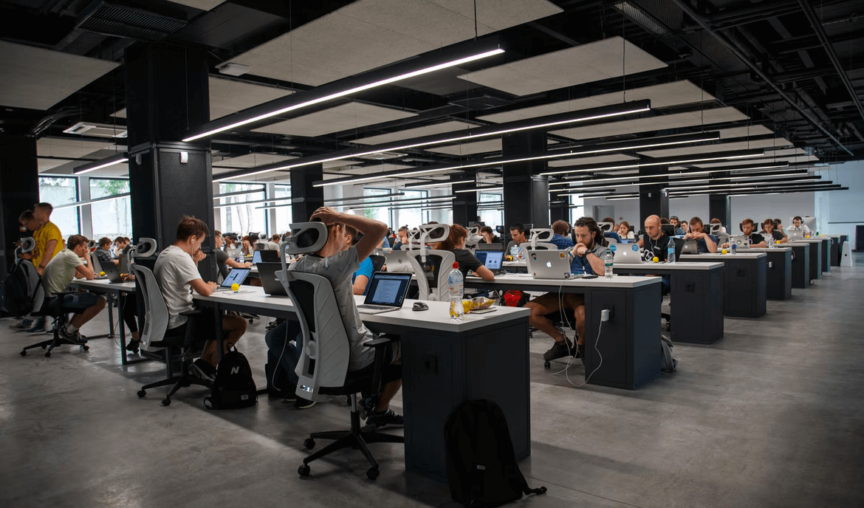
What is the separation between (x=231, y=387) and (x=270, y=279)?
864mm

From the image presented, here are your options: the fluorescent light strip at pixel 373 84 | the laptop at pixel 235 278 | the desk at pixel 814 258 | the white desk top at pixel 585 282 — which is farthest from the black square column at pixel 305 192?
the desk at pixel 814 258

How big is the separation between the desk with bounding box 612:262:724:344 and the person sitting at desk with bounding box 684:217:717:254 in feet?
6.94

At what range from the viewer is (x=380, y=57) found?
6453 mm

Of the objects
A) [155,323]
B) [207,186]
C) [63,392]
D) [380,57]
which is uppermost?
[380,57]

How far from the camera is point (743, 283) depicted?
7570 millimetres

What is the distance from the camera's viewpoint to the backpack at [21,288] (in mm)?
A: 6500

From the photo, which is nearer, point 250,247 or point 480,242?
point 480,242

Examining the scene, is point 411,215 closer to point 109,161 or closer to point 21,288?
point 109,161

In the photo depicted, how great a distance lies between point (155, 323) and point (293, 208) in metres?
11.1

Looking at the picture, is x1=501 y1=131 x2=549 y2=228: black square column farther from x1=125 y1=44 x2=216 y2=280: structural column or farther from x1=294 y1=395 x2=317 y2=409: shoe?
x1=294 y1=395 x2=317 y2=409: shoe

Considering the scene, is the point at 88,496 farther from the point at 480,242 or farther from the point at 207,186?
the point at 480,242

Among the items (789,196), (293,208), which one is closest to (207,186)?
(293,208)

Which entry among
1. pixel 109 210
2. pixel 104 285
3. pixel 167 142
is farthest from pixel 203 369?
pixel 109 210

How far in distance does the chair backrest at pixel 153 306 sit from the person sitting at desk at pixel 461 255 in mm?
2332
